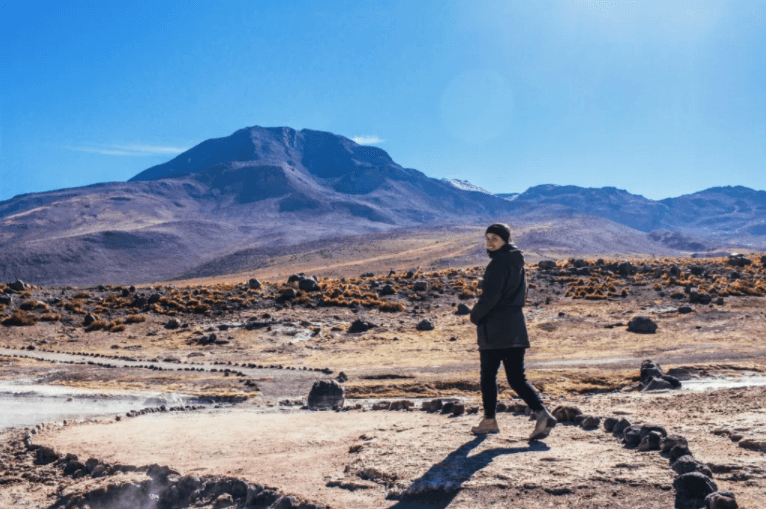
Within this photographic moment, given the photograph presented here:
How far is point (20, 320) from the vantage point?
95.6 ft

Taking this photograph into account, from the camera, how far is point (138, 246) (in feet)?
563

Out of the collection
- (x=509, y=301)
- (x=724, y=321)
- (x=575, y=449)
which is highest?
(x=509, y=301)

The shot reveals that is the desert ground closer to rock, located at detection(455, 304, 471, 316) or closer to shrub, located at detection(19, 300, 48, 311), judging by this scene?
shrub, located at detection(19, 300, 48, 311)

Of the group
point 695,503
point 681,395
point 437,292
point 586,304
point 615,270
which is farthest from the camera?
point 615,270

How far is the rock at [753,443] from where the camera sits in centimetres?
629

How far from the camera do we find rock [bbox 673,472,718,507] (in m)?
4.84

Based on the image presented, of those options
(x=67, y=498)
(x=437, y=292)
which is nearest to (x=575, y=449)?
(x=67, y=498)

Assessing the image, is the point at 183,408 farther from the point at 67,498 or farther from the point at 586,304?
the point at 586,304

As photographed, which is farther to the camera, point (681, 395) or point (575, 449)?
point (681, 395)

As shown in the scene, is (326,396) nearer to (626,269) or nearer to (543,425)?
(543,425)

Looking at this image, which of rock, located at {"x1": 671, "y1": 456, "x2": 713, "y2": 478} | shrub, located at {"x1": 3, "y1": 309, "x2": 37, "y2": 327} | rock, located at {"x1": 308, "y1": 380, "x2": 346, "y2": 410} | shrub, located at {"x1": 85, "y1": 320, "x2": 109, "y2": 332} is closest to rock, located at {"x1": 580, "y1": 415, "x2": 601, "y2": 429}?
rock, located at {"x1": 671, "y1": 456, "x2": 713, "y2": 478}

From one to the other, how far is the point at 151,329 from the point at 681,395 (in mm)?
25415

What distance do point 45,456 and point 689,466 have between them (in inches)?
312

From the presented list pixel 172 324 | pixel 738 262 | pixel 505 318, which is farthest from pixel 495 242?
pixel 738 262
